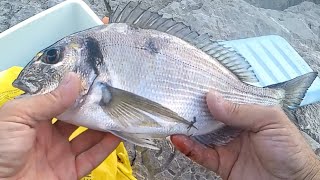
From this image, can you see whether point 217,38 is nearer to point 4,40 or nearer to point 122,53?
point 4,40

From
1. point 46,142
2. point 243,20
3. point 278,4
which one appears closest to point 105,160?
point 46,142

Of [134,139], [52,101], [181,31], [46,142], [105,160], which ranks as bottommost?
[105,160]

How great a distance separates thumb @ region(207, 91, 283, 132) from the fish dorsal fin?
141mm

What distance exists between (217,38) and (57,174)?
5.88ft

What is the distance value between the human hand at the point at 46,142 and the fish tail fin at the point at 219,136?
0.96 ft

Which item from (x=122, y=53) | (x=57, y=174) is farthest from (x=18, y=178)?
(x=122, y=53)

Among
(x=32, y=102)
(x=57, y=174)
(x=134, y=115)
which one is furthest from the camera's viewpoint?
(x=57, y=174)

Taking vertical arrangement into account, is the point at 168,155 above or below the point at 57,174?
below

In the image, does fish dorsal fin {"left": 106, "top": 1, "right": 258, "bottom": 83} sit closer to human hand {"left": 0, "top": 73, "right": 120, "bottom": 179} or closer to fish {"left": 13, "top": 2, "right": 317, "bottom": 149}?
fish {"left": 13, "top": 2, "right": 317, "bottom": 149}

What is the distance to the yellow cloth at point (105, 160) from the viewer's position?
2.06 meters

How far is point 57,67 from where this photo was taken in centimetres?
155

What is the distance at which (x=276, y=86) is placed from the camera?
5.95ft

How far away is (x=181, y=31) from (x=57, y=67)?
408mm

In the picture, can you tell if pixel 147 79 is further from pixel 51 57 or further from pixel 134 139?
pixel 51 57
